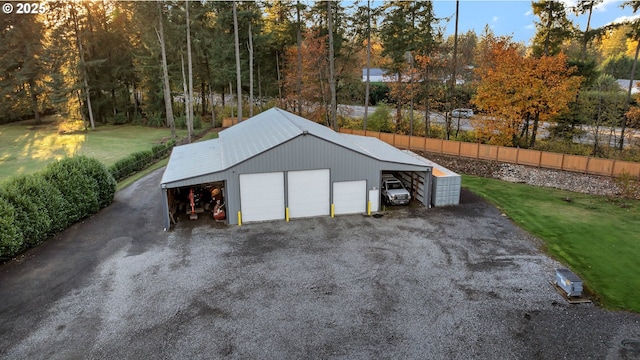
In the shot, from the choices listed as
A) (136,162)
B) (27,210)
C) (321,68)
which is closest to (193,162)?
(27,210)

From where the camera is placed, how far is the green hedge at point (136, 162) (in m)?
26.4

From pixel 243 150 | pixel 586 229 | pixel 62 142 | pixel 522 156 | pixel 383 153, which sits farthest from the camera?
pixel 62 142

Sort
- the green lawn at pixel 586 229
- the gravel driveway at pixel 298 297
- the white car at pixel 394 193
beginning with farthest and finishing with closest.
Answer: the white car at pixel 394 193 < the green lawn at pixel 586 229 < the gravel driveway at pixel 298 297

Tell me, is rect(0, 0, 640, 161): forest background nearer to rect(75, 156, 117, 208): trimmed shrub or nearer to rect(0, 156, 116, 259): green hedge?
rect(75, 156, 117, 208): trimmed shrub

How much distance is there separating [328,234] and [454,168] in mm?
15755

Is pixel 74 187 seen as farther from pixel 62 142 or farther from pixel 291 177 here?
pixel 62 142

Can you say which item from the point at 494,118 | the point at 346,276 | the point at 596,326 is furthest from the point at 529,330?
the point at 494,118

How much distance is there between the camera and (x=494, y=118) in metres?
30.1

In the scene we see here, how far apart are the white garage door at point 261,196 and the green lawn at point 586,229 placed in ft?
39.1

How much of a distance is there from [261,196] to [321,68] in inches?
931

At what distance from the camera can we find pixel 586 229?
18.2 metres

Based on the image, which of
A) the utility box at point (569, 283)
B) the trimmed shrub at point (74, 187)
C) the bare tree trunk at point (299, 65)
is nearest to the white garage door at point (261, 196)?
the trimmed shrub at point (74, 187)

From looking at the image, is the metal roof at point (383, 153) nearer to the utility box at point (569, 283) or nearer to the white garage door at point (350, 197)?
the white garage door at point (350, 197)

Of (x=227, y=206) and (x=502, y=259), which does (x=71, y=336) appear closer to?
(x=227, y=206)
